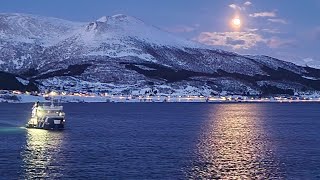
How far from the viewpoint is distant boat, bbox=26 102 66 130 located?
11325cm

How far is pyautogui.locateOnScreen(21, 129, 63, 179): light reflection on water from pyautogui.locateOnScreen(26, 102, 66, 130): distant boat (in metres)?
7.12

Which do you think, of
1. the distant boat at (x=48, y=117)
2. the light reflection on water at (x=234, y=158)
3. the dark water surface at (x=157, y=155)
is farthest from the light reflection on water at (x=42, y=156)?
the light reflection on water at (x=234, y=158)

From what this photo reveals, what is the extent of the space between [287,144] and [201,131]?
30.1 m

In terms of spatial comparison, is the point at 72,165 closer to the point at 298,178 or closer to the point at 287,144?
the point at 298,178

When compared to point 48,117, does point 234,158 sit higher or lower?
lower

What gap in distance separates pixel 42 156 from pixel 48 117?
42183 millimetres

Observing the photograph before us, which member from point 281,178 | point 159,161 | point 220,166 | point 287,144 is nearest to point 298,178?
point 281,178

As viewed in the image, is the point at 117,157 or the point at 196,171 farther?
the point at 117,157

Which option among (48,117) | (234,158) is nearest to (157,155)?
(234,158)

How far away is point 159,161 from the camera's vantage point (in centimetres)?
6875

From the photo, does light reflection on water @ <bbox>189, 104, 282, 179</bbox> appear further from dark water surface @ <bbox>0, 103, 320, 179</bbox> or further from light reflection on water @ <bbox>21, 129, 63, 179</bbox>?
light reflection on water @ <bbox>21, 129, 63, 179</bbox>

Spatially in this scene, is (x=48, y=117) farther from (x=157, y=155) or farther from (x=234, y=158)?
(x=234, y=158)

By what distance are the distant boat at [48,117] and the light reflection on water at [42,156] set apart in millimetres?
7121

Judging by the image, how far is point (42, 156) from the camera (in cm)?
7288
